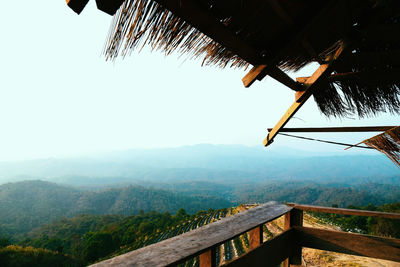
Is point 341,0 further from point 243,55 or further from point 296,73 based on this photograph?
point 296,73

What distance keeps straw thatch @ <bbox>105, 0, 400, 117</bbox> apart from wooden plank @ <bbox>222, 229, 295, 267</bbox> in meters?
1.10

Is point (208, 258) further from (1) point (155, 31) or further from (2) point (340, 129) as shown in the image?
(2) point (340, 129)

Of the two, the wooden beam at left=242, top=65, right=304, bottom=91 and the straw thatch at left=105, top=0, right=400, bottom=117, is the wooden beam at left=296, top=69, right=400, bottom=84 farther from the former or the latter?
the wooden beam at left=242, top=65, right=304, bottom=91

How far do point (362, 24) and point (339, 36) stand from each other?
0.11 meters

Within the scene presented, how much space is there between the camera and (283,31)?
1101mm

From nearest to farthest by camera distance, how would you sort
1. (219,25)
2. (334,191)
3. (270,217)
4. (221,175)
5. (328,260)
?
(219,25) → (270,217) → (328,260) → (334,191) → (221,175)

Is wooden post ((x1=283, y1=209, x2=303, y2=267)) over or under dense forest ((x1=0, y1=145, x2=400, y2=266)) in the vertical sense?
over

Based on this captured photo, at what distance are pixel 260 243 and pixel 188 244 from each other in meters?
0.63

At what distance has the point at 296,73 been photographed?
182cm

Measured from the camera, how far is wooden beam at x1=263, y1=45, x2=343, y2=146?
50.4 inches

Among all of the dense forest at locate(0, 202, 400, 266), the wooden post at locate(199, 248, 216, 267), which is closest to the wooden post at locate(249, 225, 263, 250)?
the wooden post at locate(199, 248, 216, 267)

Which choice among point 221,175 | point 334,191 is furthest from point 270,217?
point 221,175

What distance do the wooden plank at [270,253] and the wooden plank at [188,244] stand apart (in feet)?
0.52

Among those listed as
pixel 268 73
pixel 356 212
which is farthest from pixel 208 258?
pixel 356 212
